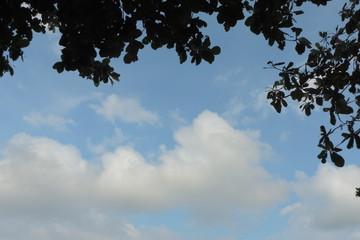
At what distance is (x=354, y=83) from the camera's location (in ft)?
23.1

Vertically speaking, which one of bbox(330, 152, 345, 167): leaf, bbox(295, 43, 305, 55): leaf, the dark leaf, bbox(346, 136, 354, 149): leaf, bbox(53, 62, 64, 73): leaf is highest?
bbox(295, 43, 305, 55): leaf

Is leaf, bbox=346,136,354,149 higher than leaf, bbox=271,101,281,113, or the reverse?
leaf, bbox=271,101,281,113

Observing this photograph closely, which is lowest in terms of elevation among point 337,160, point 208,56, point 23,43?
point 337,160

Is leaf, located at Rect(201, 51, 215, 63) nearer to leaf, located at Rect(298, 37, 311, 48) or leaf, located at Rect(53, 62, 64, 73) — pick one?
leaf, located at Rect(298, 37, 311, 48)

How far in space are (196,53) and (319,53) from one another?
3900 mm

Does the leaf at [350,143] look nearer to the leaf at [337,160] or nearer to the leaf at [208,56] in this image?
the leaf at [337,160]

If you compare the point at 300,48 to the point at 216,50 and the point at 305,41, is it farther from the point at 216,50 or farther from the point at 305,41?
the point at 216,50

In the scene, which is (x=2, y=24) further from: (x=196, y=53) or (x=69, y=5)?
(x=196, y=53)

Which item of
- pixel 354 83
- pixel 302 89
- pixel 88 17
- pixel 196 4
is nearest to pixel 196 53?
pixel 196 4

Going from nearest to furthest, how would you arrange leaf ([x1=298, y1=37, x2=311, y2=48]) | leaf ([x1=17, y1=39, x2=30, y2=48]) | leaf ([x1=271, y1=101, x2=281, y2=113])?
leaf ([x1=298, y1=37, x2=311, y2=48])
leaf ([x1=17, y1=39, x2=30, y2=48])
leaf ([x1=271, y1=101, x2=281, y2=113])

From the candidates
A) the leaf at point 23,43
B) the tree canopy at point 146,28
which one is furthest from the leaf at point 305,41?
the leaf at point 23,43

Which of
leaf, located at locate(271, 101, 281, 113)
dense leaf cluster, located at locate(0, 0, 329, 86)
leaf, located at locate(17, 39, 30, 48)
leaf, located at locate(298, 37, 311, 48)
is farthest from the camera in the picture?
leaf, located at locate(271, 101, 281, 113)

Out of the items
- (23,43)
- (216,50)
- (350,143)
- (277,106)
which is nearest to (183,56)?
(216,50)

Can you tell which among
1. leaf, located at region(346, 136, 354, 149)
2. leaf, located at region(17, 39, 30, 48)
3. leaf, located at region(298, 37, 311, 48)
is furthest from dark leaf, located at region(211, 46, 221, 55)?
leaf, located at region(17, 39, 30, 48)
